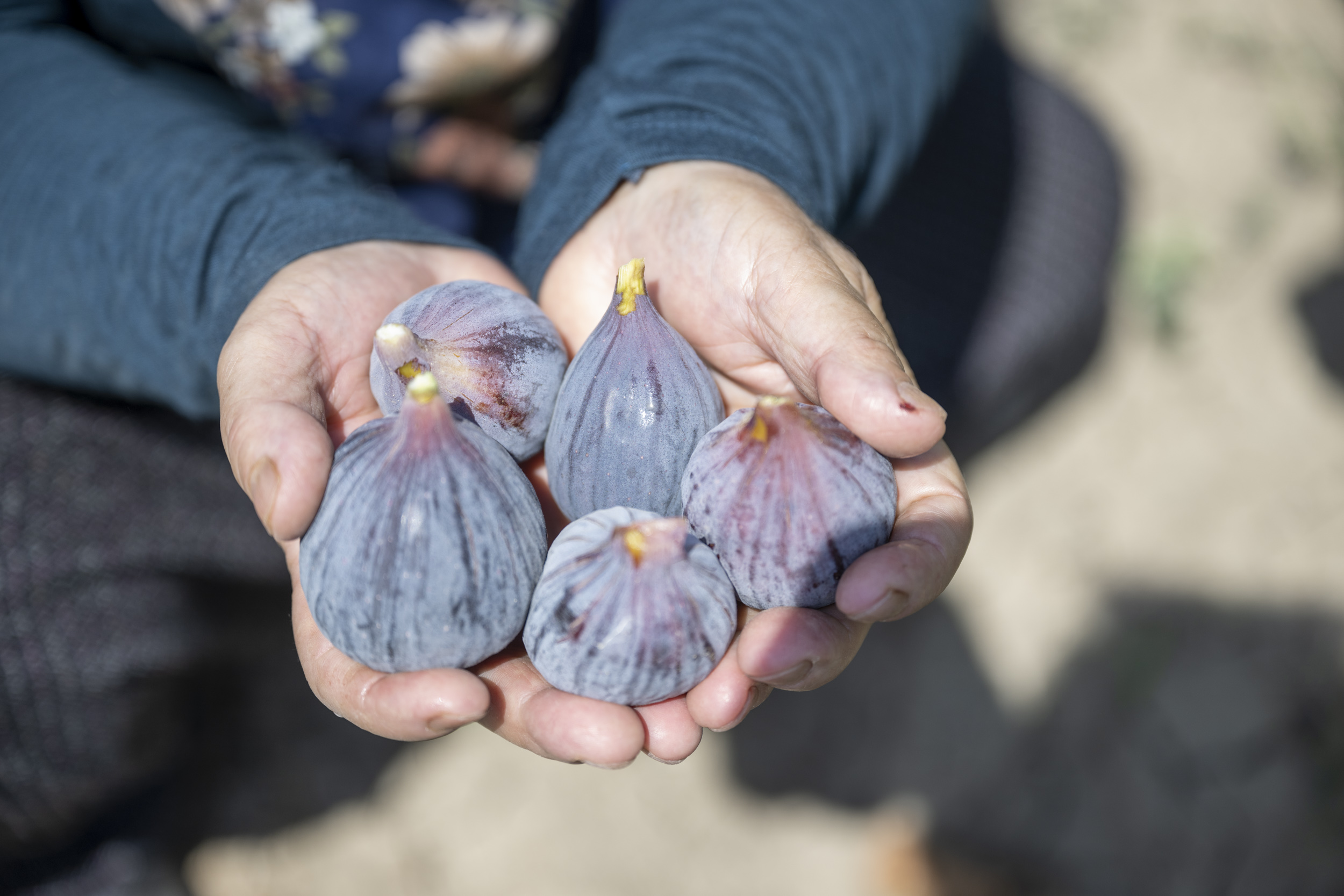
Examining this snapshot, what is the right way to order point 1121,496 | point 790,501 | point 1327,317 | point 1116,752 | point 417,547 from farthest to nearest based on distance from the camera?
point 1327,317 < point 1121,496 < point 1116,752 < point 790,501 < point 417,547

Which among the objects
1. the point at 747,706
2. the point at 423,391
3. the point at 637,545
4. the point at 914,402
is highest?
the point at 914,402

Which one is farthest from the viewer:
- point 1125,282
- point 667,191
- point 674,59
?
point 1125,282

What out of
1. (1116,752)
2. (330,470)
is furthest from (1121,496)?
(330,470)

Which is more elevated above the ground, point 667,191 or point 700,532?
point 667,191

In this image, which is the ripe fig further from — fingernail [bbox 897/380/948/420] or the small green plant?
the small green plant

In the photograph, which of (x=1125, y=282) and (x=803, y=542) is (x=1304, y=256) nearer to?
(x=1125, y=282)

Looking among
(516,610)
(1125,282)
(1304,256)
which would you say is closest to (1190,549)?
(1125,282)

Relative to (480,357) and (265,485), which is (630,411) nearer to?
(480,357)

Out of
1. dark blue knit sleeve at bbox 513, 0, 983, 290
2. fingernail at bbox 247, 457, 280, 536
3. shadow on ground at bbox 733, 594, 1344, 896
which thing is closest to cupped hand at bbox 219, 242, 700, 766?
fingernail at bbox 247, 457, 280, 536
